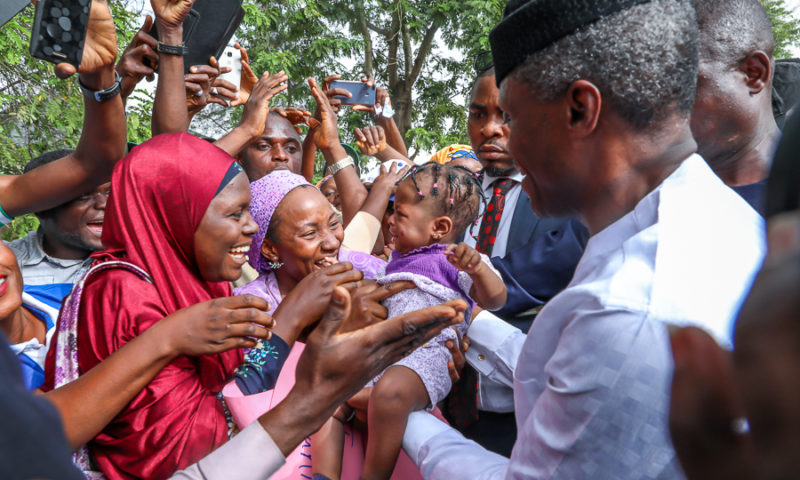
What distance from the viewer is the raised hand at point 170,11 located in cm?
314

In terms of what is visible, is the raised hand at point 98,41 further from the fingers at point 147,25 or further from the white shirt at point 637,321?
the white shirt at point 637,321

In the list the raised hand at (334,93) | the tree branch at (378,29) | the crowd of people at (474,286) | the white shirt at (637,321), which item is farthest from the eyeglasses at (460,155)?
the tree branch at (378,29)

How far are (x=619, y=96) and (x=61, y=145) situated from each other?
8617mm

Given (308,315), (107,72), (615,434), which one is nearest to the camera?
(615,434)

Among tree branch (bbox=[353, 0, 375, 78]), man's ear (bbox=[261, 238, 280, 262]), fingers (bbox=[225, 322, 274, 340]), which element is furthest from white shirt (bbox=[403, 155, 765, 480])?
tree branch (bbox=[353, 0, 375, 78])

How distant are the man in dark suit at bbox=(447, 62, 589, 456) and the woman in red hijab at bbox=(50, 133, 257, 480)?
A: 112 cm

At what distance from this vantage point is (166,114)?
3.14 m

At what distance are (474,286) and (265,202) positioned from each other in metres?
1.21

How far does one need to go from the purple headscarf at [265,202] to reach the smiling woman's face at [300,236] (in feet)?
0.10

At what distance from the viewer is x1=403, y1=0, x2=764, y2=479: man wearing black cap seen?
1056 millimetres

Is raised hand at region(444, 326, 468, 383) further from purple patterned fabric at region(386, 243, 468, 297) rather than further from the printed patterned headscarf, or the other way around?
the printed patterned headscarf

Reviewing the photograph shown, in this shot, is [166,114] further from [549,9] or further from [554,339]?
[554,339]

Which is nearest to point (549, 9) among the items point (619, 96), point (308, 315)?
point (619, 96)

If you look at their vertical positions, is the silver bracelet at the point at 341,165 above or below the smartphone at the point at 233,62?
below
